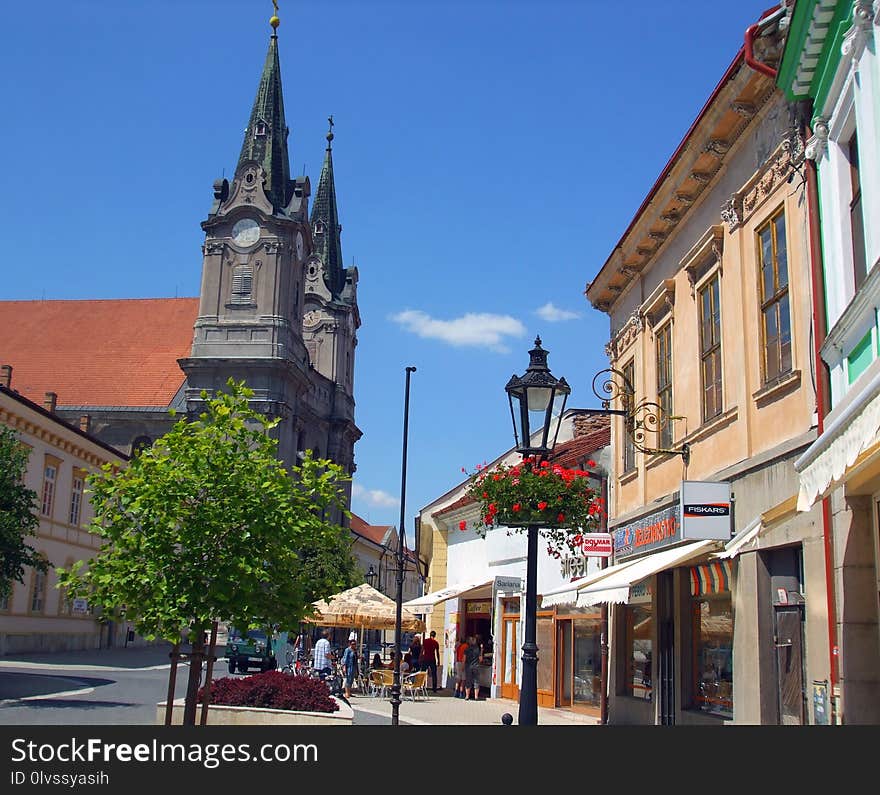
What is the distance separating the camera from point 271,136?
73062 mm

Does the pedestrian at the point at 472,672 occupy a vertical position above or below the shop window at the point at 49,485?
below

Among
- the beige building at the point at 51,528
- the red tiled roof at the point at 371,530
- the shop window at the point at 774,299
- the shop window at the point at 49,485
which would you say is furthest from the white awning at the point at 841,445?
the red tiled roof at the point at 371,530

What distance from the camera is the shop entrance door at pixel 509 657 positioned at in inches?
1009

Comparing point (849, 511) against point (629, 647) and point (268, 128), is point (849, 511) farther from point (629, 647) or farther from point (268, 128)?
point (268, 128)

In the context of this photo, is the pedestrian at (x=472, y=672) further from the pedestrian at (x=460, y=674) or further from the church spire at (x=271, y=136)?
the church spire at (x=271, y=136)

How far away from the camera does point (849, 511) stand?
30.3ft

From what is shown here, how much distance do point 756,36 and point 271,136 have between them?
214 ft

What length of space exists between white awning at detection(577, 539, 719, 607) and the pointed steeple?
7821 cm

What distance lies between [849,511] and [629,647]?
909 cm

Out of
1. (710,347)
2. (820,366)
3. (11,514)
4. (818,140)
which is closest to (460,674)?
(11,514)

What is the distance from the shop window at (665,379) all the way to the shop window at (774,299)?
362 centimetres
